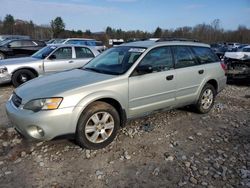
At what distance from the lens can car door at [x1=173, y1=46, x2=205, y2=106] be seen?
Result: 516 cm

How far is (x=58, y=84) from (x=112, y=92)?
855 mm

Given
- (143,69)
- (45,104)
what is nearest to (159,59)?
(143,69)

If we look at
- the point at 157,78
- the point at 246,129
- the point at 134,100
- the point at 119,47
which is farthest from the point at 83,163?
the point at 246,129

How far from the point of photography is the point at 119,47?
5.39 metres

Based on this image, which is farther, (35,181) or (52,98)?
(52,98)

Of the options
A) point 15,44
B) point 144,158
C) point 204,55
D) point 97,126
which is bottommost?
point 144,158

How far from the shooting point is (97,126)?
4.12 metres

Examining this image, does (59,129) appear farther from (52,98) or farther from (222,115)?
(222,115)

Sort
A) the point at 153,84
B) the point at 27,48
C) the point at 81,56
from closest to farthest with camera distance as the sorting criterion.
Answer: the point at 153,84 < the point at 81,56 < the point at 27,48

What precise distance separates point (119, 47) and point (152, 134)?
6.19 ft

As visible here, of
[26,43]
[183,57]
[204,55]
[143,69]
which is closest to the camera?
[143,69]

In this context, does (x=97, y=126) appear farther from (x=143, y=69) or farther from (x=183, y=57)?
(x=183, y=57)

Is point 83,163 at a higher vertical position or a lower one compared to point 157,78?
lower

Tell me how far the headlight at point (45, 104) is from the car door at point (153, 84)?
1.25m
